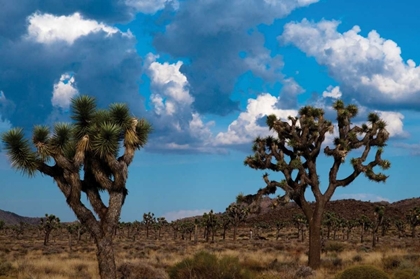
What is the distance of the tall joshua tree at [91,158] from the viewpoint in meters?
17.8

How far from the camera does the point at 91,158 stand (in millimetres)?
18297

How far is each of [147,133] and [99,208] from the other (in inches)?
132

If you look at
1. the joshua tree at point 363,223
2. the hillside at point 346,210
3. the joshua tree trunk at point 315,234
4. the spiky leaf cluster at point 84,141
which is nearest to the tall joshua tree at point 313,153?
the joshua tree trunk at point 315,234

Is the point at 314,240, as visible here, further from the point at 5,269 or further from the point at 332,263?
the point at 5,269

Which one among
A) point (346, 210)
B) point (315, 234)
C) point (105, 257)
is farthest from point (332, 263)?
point (346, 210)

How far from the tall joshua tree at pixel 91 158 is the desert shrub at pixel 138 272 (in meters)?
2.57

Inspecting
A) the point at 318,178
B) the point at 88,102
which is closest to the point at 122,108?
the point at 88,102

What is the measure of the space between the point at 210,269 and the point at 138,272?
5526 mm

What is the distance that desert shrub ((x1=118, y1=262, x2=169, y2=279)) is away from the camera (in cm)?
2024

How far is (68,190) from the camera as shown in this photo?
17.9m

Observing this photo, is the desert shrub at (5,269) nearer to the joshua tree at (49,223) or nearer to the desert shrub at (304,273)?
the desert shrub at (304,273)

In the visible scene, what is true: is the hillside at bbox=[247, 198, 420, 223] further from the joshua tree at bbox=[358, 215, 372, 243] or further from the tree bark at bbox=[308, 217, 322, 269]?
the tree bark at bbox=[308, 217, 322, 269]

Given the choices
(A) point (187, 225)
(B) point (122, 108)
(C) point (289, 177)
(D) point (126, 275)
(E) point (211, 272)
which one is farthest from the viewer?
(A) point (187, 225)

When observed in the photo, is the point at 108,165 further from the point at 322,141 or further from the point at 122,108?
the point at 322,141
